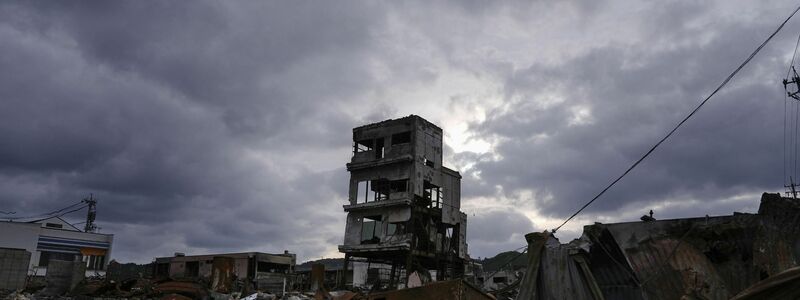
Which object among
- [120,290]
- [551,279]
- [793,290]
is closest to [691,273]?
[551,279]

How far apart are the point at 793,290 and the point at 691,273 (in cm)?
355

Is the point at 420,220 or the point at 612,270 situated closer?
the point at 612,270

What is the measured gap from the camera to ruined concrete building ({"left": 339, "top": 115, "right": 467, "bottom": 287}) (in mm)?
32031

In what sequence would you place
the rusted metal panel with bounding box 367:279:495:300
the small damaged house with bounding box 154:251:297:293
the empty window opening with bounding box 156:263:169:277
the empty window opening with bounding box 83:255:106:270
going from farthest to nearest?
the empty window opening with bounding box 83:255:106:270
the empty window opening with bounding box 156:263:169:277
the small damaged house with bounding box 154:251:297:293
the rusted metal panel with bounding box 367:279:495:300

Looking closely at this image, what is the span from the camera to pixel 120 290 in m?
18.0

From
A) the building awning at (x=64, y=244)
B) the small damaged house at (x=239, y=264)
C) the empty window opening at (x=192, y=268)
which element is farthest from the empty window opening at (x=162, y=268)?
the building awning at (x=64, y=244)

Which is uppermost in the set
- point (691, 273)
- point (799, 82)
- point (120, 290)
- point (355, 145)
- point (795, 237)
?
point (799, 82)

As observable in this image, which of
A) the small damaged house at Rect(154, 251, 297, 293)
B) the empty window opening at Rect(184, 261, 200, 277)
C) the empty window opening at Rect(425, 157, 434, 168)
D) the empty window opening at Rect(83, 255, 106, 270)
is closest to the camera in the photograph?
the empty window opening at Rect(425, 157, 434, 168)

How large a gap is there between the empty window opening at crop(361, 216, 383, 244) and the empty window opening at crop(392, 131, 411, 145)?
205 inches

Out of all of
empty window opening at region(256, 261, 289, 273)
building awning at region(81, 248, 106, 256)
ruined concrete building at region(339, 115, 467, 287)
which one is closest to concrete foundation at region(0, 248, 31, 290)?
ruined concrete building at region(339, 115, 467, 287)

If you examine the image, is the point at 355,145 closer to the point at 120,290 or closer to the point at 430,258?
the point at 430,258

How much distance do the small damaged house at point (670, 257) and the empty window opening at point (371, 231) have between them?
25226mm

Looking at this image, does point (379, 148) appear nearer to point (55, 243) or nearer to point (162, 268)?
point (162, 268)

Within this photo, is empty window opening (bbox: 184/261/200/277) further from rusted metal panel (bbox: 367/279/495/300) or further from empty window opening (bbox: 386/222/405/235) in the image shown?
rusted metal panel (bbox: 367/279/495/300)
